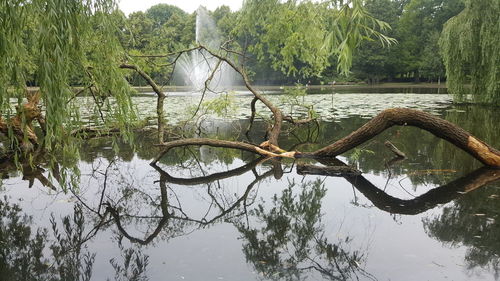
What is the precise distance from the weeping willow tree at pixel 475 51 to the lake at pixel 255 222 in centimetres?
1048

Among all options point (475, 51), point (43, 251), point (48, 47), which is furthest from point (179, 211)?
point (475, 51)

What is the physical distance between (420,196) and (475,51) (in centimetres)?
1473

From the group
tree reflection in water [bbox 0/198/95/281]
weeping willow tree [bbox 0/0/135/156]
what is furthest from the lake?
weeping willow tree [bbox 0/0/135/156]

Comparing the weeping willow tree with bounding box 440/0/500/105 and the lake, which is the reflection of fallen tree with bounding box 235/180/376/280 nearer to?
the lake

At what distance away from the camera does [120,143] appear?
11.2m

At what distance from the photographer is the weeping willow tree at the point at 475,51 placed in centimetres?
1659

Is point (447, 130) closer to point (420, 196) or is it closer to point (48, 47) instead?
point (420, 196)

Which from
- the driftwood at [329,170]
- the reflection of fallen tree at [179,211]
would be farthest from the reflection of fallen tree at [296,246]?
the driftwood at [329,170]

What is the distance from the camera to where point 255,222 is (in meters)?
4.94

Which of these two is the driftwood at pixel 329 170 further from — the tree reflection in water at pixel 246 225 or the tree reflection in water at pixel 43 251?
the tree reflection in water at pixel 43 251

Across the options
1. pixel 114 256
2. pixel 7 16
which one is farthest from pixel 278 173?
pixel 7 16

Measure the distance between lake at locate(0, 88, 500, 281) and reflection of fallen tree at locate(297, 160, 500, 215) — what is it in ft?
0.05

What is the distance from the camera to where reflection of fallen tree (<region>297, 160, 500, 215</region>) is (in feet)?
17.6

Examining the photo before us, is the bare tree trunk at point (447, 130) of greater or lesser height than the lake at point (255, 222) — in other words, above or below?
above
